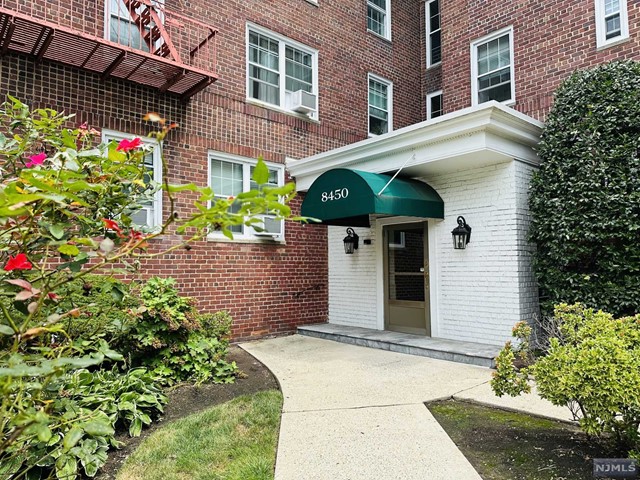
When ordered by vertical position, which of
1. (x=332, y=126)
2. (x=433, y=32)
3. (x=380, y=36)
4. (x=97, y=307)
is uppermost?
(x=433, y=32)

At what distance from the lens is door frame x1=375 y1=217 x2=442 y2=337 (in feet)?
25.9

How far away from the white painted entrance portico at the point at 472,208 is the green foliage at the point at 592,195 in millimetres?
334

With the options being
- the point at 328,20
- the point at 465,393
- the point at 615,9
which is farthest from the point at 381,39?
the point at 465,393

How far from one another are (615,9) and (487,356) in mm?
7223

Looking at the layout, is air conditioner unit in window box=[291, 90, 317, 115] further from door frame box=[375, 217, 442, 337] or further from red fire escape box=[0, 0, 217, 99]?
door frame box=[375, 217, 442, 337]

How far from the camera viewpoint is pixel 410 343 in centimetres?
726

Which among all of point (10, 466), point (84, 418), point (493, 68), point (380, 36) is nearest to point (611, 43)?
point (493, 68)

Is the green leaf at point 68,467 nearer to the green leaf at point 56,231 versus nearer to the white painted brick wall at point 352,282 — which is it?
the green leaf at point 56,231

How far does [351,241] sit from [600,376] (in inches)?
Answer: 263

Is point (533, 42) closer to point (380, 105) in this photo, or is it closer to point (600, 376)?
point (380, 105)

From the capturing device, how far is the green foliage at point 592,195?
→ 587 cm

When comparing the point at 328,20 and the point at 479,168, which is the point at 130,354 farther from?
the point at 328,20

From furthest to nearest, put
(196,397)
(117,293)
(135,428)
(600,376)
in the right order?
(196,397), (135,428), (600,376), (117,293)

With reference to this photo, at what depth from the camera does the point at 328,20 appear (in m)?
10.6
